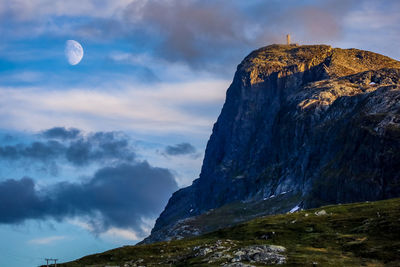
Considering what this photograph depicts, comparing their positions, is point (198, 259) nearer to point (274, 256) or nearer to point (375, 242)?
point (274, 256)

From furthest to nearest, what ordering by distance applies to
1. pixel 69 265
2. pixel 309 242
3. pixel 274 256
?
pixel 69 265
pixel 309 242
pixel 274 256

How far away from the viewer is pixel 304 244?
413 ft

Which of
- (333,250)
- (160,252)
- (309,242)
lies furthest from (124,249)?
(333,250)

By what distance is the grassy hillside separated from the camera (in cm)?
10550

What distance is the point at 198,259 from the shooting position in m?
120

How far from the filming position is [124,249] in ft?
534

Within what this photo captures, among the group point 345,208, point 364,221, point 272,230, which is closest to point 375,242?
point 364,221

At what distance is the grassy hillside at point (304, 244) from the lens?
346 feet

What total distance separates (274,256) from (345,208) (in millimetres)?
70252

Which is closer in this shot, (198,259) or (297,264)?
(297,264)

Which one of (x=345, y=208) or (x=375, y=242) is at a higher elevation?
(x=345, y=208)

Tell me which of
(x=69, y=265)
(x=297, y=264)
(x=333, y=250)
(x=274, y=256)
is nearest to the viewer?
(x=297, y=264)

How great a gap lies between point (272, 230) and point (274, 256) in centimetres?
4131

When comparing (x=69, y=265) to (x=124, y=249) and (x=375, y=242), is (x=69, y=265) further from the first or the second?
(x=375, y=242)
